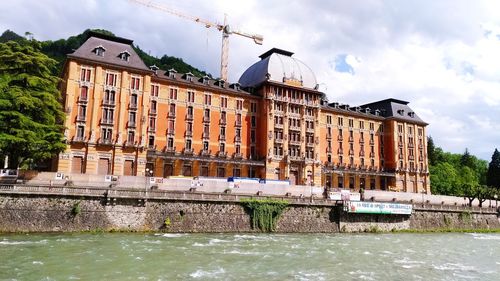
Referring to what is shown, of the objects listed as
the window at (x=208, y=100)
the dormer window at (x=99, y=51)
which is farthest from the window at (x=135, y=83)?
the window at (x=208, y=100)

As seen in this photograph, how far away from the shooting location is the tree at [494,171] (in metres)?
114

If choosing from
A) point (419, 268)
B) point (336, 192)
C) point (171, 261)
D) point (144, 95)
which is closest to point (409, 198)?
point (336, 192)

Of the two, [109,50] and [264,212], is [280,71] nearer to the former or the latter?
[109,50]

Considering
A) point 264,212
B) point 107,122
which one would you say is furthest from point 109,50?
point 264,212

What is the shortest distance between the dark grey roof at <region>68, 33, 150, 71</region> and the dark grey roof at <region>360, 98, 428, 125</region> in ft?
187

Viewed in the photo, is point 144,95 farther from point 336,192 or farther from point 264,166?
point 336,192

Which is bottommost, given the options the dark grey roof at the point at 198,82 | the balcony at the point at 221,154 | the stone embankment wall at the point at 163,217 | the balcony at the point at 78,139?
the stone embankment wall at the point at 163,217

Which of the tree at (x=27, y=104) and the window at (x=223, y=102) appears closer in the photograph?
the tree at (x=27, y=104)

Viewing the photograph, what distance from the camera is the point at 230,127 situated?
240 ft

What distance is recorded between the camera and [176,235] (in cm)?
4144

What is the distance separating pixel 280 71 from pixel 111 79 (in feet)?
103

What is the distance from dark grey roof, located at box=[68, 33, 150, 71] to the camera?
196ft

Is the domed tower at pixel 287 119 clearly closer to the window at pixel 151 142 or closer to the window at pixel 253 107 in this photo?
the window at pixel 253 107

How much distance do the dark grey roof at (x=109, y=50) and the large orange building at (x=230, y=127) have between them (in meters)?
0.15
